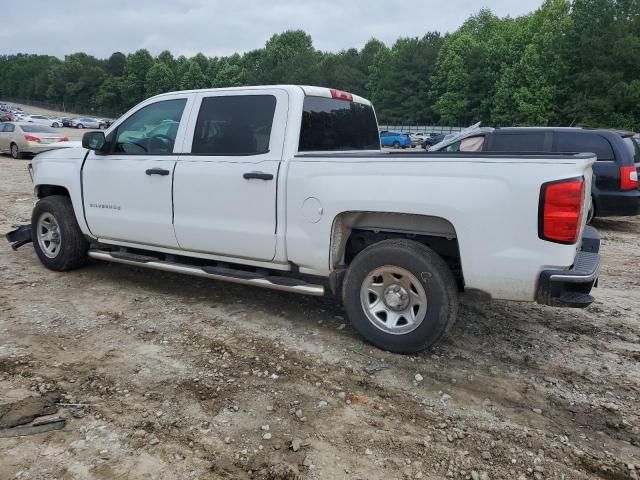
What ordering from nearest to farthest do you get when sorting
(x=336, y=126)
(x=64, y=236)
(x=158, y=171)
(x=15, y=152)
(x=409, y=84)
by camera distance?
(x=158, y=171) < (x=336, y=126) < (x=64, y=236) < (x=15, y=152) < (x=409, y=84)

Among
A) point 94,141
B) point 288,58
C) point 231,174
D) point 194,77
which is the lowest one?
point 231,174

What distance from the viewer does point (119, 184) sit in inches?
207

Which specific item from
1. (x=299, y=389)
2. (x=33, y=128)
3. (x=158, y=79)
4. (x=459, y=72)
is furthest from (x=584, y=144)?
(x=158, y=79)

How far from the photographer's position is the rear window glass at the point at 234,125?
4539 mm

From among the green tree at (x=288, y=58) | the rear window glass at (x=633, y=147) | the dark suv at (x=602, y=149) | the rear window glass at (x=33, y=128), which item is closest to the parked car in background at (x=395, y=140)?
the rear window glass at (x=33, y=128)

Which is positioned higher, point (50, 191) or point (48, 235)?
point (50, 191)

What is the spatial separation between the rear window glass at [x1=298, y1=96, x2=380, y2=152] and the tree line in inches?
1910

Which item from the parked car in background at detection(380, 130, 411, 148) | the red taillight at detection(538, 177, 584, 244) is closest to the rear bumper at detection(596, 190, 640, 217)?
the red taillight at detection(538, 177, 584, 244)

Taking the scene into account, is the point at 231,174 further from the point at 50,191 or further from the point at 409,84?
the point at 409,84

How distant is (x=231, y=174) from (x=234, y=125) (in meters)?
0.50

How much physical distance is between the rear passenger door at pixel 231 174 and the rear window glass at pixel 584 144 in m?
6.61

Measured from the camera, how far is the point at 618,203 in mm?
8898

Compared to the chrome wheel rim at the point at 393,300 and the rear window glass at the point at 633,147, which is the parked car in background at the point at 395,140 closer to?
the rear window glass at the point at 633,147

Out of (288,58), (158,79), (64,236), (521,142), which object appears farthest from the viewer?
(158,79)
